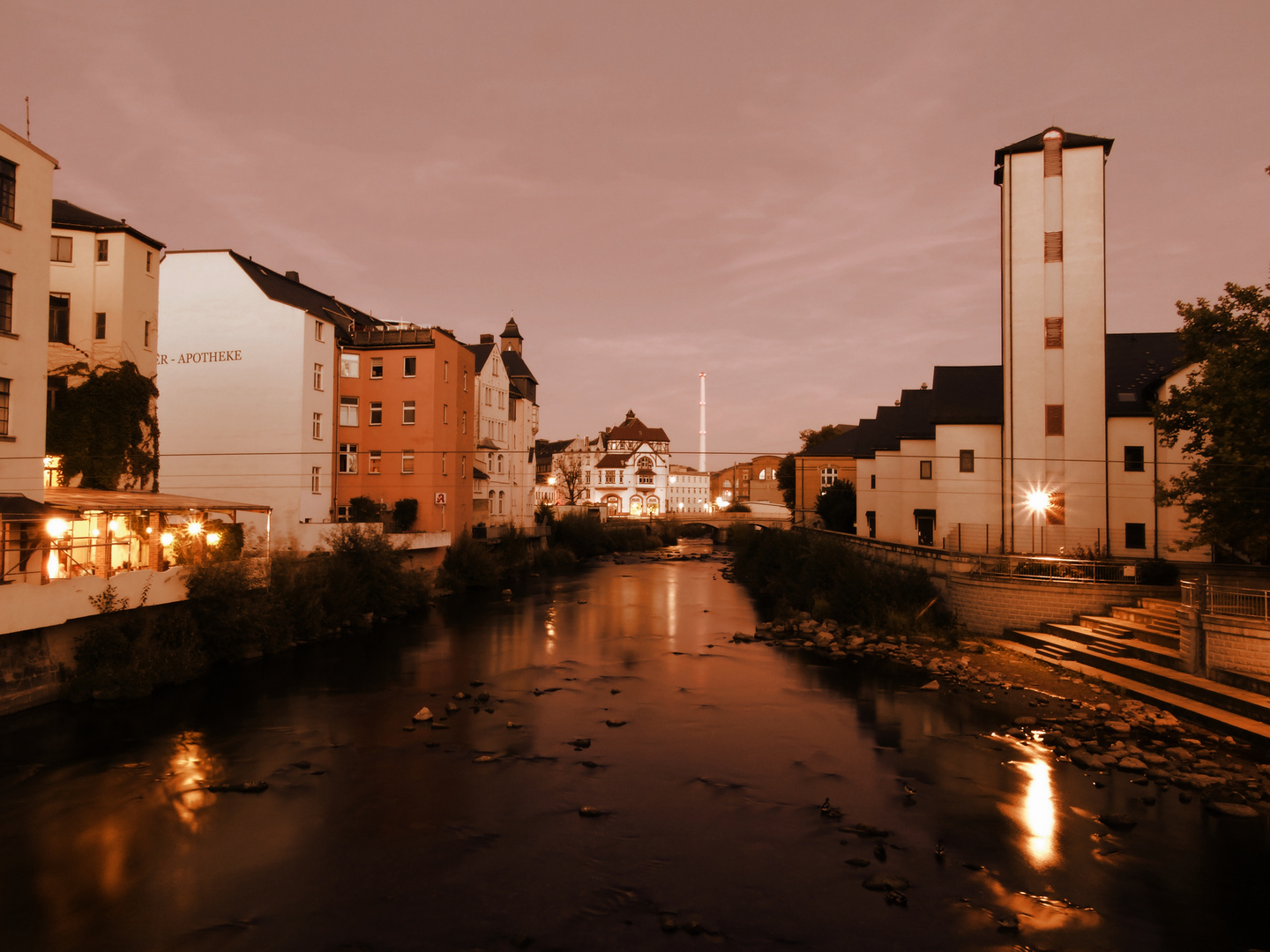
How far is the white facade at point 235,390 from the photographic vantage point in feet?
109

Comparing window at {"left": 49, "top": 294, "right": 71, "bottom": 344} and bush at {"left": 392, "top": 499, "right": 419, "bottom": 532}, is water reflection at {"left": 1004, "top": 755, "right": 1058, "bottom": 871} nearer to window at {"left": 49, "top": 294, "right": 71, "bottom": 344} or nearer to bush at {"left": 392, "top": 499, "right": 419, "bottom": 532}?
window at {"left": 49, "top": 294, "right": 71, "bottom": 344}

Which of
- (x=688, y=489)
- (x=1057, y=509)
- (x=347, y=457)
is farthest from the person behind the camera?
(x=688, y=489)

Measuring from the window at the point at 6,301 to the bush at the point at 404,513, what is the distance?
21238 mm

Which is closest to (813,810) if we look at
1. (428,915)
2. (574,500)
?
(428,915)

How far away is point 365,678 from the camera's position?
22.1 meters

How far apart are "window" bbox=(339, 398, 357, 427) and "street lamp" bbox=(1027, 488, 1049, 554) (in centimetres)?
3329

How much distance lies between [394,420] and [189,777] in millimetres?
27094

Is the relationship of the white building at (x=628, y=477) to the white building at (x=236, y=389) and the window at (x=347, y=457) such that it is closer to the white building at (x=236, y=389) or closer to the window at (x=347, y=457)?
the window at (x=347, y=457)

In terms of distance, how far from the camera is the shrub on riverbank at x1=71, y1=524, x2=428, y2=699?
18578 mm

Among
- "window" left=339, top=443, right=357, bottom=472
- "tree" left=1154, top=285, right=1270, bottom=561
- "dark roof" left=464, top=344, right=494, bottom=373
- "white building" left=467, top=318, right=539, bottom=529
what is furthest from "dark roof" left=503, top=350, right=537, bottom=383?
"tree" left=1154, top=285, right=1270, bottom=561

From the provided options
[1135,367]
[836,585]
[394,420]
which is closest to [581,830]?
[836,585]

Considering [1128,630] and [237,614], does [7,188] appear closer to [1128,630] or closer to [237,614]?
[237,614]

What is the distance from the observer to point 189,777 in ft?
46.1

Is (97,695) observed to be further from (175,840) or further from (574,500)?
(574,500)
